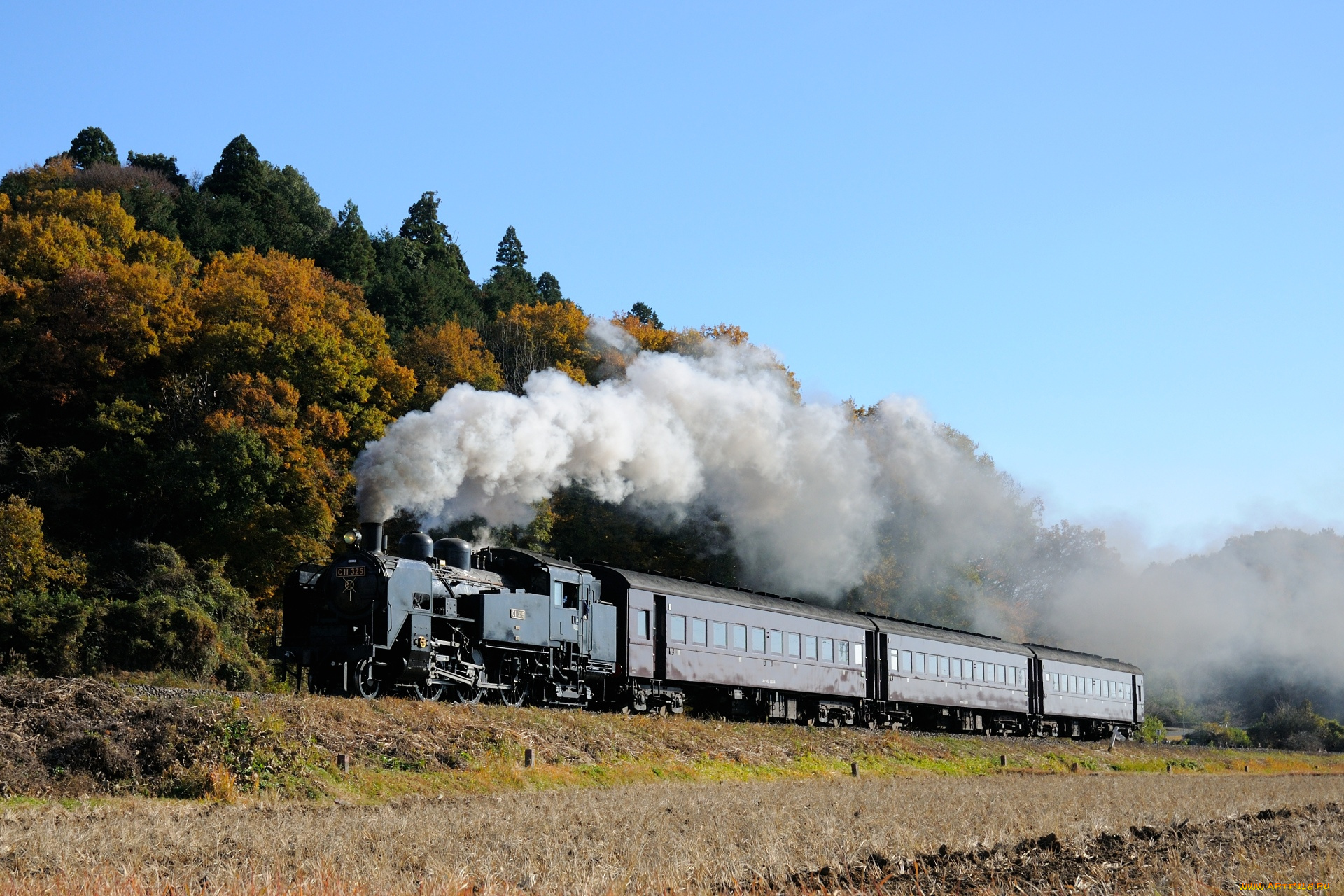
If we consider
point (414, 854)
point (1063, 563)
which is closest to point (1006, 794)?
point (414, 854)

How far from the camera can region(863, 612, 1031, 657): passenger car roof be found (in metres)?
36.7

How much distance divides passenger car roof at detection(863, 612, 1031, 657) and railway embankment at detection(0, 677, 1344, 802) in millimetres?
9048

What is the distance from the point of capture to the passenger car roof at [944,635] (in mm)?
36719

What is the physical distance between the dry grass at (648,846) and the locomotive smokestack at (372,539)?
23.0 feet

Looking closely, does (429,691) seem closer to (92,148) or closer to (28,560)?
(28,560)

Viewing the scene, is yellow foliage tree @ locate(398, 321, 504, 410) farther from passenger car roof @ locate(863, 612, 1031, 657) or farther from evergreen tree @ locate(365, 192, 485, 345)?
passenger car roof @ locate(863, 612, 1031, 657)

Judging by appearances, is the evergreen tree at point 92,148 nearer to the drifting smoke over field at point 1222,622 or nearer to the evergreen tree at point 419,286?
the evergreen tree at point 419,286

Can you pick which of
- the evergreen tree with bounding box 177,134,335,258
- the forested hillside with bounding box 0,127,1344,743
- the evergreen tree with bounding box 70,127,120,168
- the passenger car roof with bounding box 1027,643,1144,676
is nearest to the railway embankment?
the forested hillside with bounding box 0,127,1344,743

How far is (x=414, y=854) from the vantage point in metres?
10.7

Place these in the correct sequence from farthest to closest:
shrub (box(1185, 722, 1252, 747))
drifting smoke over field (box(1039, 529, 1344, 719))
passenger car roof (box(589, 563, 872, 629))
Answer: drifting smoke over field (box(1039, 529, 1344, 719)) → shrub (box(1185, 722, 1252, 747)) → passenger car roof (box(589, 563, 872, 629))

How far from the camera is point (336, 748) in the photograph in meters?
17.2

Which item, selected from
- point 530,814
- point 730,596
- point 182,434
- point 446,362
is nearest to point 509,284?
point 446,362

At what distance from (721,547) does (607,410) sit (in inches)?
740

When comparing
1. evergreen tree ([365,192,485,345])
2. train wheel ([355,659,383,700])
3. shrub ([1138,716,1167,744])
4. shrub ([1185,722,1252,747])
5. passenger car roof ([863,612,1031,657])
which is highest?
evergreen tree ([365,192,485,345])
